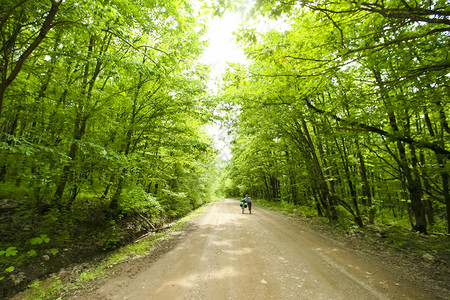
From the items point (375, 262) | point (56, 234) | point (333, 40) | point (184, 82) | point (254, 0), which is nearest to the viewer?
point (254, 0)

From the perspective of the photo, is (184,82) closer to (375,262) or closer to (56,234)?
(56,234)

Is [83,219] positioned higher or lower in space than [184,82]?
lower

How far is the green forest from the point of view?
3895mm

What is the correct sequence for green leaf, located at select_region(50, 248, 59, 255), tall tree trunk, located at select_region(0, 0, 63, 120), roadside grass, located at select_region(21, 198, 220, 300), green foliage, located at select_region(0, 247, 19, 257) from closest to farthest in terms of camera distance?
tall tree trunk, located at select_region(0, 0, 63, 120) < roadside grass, located at select_region(21, 198, 220, 300) < green foliage, located at select_region(0, 247, 19, 257) < green leaf, located at select_region(50, 248, 59, 255)

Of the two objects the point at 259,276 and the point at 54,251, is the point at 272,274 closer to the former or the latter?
the point at 259,276

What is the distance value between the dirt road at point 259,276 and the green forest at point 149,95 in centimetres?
274

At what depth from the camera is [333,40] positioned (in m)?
4.26

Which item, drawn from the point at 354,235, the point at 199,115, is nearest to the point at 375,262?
the point at 354,235

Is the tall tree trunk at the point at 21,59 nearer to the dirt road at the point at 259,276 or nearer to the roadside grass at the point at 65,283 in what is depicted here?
the roadside grass at the point at 65,283

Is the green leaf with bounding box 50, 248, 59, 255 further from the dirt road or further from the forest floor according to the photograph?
the dirt road

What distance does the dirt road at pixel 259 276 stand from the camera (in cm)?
389

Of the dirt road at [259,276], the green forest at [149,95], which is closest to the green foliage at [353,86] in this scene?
the green forest at [149,95]

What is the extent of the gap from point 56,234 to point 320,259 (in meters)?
8.65

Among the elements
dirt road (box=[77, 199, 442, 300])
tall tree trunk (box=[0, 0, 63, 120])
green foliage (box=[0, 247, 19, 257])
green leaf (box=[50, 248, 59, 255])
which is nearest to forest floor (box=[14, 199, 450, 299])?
dirt road (box=[77, 199, 442, 300])
